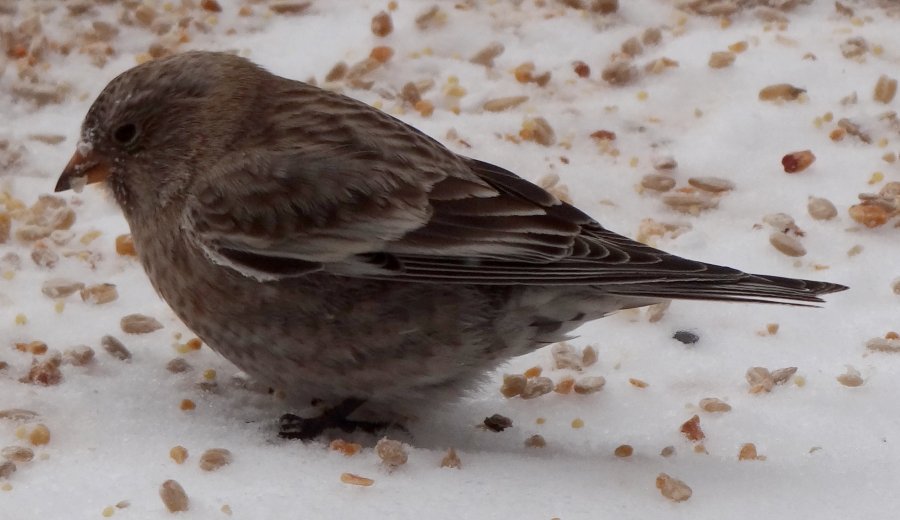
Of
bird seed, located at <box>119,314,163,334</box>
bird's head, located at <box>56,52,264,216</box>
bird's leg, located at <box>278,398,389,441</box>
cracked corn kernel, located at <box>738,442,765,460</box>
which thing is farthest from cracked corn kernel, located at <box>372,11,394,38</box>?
cracked corn kernel, located at <box>738,442,765,460</box>

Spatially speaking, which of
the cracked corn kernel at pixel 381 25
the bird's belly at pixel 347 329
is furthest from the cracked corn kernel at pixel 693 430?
the cracked corn kernel at pixel 381 25

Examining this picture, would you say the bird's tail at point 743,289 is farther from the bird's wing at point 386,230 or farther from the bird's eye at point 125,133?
the bird's eye at point 125,133

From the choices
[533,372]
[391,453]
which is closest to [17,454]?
[391,453]

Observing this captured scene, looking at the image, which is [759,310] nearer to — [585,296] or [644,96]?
[585,296]

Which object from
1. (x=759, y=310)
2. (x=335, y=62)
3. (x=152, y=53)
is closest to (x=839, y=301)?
(x=759, y=310)

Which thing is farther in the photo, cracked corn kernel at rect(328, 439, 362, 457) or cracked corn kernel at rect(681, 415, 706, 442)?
cracked corn kernel at rect(681, 415, 706, 442)

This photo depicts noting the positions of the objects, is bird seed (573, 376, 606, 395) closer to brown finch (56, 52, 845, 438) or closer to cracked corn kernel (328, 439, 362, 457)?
brown finch (56, 52, 845, 438)
